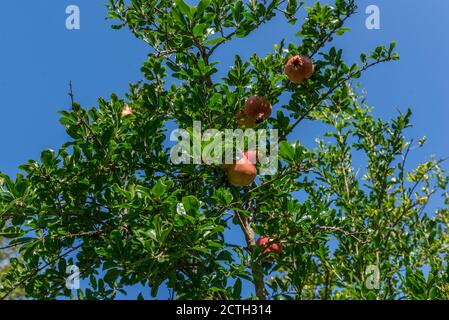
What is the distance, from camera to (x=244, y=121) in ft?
10.4

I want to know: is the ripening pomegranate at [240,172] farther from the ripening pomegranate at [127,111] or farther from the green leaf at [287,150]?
the ripening pomegranate at [127,111]

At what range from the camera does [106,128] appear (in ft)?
9.48

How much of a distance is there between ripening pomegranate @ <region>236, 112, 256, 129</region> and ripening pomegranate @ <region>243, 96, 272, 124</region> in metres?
0.02

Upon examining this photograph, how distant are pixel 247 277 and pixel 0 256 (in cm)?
1172

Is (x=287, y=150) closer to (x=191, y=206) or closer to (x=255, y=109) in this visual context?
(x=255, y=109)

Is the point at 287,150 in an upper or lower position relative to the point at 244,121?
lower

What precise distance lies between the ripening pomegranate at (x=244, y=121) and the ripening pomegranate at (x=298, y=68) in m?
0.43

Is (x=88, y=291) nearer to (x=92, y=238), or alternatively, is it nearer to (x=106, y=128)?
(x=92, y=238)

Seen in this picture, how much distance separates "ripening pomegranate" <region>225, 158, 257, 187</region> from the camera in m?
2.79

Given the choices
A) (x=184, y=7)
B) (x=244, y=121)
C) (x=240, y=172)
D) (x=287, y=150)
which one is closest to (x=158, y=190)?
(x=240, y=172)

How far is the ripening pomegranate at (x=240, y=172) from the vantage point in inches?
110

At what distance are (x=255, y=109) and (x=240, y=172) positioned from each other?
0.54 metres

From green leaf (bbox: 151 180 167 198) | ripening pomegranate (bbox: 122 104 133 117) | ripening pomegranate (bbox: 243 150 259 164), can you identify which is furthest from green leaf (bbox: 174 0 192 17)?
green leaf (bbox: 151 180 167 198)
